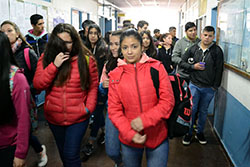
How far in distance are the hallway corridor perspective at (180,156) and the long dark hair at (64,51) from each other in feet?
4.34

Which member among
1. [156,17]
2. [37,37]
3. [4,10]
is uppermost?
[156,17]

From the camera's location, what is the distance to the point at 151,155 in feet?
5.55

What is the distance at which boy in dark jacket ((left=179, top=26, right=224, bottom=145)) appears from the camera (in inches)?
131

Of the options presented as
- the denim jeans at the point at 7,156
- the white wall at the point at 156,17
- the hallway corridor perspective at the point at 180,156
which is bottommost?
the hallway corridor perspective at the point at 180,156

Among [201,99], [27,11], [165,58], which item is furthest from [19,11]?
[201,99]

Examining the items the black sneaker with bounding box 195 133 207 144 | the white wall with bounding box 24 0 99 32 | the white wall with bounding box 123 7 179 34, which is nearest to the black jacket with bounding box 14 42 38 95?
the black sneaker with bounding box 195 133 207 144

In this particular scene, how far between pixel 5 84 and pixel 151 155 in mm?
1037

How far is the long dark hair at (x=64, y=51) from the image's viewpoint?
77.5 inches

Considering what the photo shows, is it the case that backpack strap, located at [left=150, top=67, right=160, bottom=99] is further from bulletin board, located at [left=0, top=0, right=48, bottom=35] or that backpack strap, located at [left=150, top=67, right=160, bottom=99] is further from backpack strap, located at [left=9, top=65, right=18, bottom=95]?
bulletin board, located at [left=0, top=0, right=48, bottom=35]

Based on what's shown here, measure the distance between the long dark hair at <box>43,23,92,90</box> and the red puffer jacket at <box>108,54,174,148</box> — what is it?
0.43 m

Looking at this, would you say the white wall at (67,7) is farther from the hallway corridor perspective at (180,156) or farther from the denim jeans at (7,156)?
the denim jeans at (7,156)

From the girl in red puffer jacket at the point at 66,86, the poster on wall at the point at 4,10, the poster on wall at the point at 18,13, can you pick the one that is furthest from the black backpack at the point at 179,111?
the poster on wall at the point at 18,13

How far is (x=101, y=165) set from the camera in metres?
2.87

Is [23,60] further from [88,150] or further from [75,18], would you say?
[75,18]
